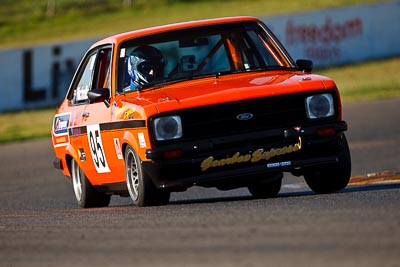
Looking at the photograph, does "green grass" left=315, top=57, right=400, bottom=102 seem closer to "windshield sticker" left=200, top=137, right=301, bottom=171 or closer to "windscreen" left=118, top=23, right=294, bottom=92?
"windscreen" left=118, top=23, right=294, bottom=92

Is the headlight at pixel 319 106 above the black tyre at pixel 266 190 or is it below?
above

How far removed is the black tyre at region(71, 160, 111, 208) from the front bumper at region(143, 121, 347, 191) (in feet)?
6.58

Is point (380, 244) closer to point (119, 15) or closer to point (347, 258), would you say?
point (347, 258)

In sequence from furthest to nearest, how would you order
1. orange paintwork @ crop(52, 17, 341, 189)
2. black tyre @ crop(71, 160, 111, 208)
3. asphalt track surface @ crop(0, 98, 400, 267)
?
black tyre @ crop(71, 160, 111, 208)
orange paintwork @ crop(52, 17, 341, 189)
asphalt track surface @ crop(0, 98, 400, 267)

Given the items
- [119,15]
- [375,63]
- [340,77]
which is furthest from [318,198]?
[119,15]

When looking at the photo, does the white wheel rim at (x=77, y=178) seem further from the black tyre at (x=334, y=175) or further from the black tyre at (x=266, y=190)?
the black tyre at (x=334, y=175)

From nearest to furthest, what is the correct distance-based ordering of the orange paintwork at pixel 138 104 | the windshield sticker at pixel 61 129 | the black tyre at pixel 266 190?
1. the orange paintwork at pixel 138 104
2. the black tyre at pixel 266 190
3. the windshield sticker at pixel 61 129

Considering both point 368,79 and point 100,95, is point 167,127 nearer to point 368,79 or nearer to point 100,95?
point 100,95

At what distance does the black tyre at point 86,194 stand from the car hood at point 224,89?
1589mm

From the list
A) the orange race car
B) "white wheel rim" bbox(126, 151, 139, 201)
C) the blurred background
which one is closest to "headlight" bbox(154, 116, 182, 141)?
the orange race car

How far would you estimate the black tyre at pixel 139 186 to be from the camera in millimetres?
9047

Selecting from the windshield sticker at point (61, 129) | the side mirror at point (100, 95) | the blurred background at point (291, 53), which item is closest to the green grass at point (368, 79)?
the blurred background at point (291, 53)

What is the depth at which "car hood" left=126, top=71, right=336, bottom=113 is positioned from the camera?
29.2ft

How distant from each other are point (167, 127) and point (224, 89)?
0.57m
